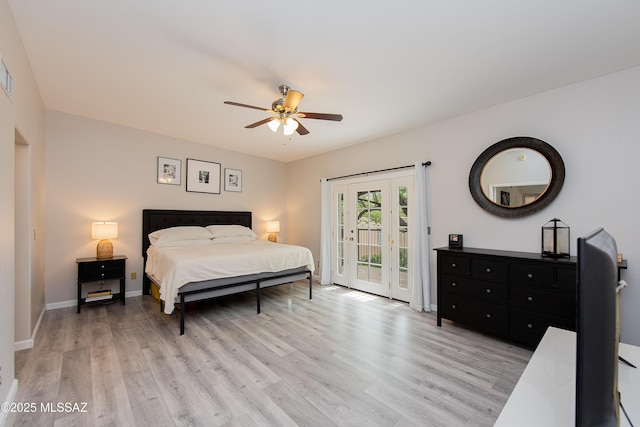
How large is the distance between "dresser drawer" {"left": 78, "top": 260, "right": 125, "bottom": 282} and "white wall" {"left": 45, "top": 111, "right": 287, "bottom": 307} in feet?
1.39

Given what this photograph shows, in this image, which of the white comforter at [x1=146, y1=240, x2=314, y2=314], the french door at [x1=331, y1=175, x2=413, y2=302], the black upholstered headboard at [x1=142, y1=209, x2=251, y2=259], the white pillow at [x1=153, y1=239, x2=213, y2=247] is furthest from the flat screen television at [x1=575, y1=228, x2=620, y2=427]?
the black upholstered headboard at [x1=142, y1=209, x2=251, y2=259]

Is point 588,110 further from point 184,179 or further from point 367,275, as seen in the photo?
point 184,179

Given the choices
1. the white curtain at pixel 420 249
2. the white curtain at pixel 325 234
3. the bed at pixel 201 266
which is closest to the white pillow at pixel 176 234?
the bed at pixel 201 266

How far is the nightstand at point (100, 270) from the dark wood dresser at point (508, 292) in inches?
168

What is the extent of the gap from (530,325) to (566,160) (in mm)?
1674

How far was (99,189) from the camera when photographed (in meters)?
3.93

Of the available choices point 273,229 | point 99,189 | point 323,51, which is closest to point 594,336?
point 323,51

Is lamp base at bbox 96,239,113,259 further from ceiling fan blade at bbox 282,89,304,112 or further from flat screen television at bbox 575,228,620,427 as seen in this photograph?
flat screen television at bbox 575,228,620,427

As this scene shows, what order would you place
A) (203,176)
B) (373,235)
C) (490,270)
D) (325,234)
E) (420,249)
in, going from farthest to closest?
(325,234) → (203,176) → (373,235) → (420,249) → (490,270)

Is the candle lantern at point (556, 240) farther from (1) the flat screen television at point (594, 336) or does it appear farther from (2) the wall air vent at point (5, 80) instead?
(2) the wall air vent at point (5, 80)

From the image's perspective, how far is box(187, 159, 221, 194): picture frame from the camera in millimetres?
4766

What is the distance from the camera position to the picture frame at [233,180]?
5223 millimetres

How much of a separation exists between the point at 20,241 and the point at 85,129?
1997 millimetres

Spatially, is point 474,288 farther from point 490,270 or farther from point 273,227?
point 273,227
